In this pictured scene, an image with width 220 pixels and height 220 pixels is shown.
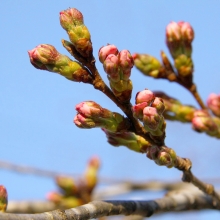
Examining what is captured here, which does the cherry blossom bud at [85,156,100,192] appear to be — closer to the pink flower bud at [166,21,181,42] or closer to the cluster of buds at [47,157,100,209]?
the cluster of buds at [47,157,100,209]

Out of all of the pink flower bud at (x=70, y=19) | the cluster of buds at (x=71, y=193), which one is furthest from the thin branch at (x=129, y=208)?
the cluster of buds at (x=71, y=193)

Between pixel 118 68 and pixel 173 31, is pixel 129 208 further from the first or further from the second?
pixel 173 31

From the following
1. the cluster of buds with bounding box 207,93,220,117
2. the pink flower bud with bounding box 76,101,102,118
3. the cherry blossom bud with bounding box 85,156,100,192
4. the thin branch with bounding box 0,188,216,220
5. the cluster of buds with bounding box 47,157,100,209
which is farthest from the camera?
the cherry blossom bud with bounding box 85,156,100,192

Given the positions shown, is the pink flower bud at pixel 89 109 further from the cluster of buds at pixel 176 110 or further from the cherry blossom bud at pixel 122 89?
the cluster of buds at pixel 176 110

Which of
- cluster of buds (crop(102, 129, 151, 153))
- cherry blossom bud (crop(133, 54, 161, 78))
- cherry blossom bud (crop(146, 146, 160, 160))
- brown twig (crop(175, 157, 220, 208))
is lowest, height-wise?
brown twig (crop(175, 157, 220, 208))

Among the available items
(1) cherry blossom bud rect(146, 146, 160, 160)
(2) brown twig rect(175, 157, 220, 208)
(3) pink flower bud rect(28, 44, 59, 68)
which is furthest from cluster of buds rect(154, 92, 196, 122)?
(3) pink flower bud rect(28, 44, 59, 68)
